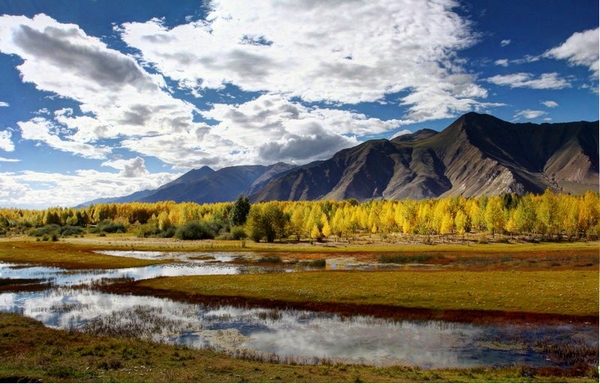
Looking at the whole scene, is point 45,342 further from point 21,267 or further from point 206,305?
point 21,267

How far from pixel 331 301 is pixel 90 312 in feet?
87.0

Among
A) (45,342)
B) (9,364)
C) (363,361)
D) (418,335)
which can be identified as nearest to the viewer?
(9,364)

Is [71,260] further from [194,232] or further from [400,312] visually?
[194,232]

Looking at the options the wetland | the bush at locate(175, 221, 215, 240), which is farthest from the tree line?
the wetland

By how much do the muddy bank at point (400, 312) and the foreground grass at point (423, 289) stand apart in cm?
114

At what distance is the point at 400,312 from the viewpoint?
4197cm

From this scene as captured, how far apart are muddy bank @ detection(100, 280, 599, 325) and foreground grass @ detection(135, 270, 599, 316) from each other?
3.73ft

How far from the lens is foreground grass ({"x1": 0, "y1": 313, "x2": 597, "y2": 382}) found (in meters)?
21.8

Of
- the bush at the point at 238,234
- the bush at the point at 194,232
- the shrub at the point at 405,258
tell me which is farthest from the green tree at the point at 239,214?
the shrub at the point at 405,258

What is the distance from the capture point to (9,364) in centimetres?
2345

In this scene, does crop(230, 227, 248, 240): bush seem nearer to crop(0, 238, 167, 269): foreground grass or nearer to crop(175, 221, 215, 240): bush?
crop(175, 221, 215, 240): bush

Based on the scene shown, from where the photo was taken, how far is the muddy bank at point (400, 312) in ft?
127

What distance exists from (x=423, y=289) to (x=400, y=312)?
1121 cm

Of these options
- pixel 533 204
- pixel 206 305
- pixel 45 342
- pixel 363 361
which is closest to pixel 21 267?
pixel 206 305
